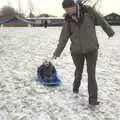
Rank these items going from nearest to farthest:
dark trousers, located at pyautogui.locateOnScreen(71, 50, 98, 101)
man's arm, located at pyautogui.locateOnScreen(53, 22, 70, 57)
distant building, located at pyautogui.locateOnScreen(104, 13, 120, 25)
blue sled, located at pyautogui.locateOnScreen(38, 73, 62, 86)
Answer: dark trousers, located at pyautogui.locateOnScreen(71, 50, 98, 101)
man's arm, located at pyautogui.locateOnScreen(53, 22, 70, 57)
blue sled, located at pyautogui.locateOnScreen(38, 73, 62, 86)
distant building, located at pyautogui.locateOnScreen(104, 13, 120, 25)

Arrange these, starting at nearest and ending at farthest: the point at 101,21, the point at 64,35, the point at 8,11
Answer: the point at 101,21 → the point at 64,35 → the point at 8,11

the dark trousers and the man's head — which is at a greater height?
the man's head

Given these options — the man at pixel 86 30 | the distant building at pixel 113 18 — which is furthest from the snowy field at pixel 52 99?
the distant building at pixel 113 18

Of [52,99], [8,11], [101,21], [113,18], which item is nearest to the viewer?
[101,21]

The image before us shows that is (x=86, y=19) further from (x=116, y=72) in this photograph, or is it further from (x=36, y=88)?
(x=116, y=72)

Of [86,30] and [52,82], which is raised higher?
[86,30]

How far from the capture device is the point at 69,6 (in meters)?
6.53

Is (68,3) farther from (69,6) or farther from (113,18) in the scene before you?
(113,18)

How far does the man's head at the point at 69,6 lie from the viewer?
6497 mm

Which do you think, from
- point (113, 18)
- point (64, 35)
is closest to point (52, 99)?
point (64, 35)

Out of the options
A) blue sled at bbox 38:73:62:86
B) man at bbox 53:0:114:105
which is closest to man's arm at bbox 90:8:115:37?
man at bbox 53:0:114:105

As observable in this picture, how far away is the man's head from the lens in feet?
21.3

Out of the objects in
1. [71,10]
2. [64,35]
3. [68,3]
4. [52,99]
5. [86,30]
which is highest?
[68,3]

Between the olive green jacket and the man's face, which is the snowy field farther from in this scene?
the man's face
